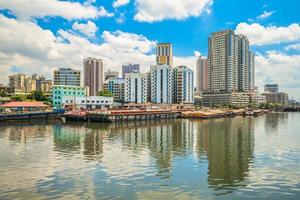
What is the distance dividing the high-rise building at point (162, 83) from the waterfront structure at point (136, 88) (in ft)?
32.6

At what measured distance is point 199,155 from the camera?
36.3 metres

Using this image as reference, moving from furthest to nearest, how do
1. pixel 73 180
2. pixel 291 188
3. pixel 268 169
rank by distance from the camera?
pixel 268 169, pixel 73 180, pixel 291 188

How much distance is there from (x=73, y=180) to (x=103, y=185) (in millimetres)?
2741

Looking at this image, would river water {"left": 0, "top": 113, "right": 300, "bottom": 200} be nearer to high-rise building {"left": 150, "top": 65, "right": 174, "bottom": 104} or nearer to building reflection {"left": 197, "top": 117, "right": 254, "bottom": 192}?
building reflection {"left": 197, "top": 117, "right": 254, "bottom": 192}

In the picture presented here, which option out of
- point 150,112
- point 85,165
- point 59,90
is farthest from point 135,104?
point 85,165

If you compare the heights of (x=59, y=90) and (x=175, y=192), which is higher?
(x=59, y=90)

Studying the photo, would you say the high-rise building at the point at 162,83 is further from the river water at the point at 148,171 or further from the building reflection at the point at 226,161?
the river water at the point at 148,171

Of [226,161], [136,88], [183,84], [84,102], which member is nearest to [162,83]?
[183,84]

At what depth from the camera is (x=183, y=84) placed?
177875 mm

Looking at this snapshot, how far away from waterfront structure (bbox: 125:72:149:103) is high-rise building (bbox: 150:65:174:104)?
32.6 feet

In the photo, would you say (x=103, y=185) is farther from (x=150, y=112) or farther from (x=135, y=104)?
(x=135, y=104)

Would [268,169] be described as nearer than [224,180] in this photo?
No

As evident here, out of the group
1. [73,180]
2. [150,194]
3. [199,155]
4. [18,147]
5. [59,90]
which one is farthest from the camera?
[59,90]

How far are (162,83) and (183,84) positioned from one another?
40.4 ft
